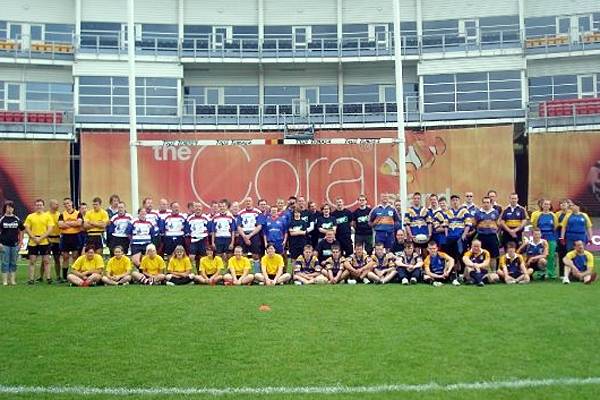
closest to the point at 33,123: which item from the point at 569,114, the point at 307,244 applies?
the point at 307,244

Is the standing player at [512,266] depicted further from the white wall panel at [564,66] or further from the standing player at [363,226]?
the white wall panel at [564,66]

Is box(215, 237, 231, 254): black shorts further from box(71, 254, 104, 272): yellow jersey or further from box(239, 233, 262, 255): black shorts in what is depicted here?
box(71, 254, 104, 272): yellow jersey

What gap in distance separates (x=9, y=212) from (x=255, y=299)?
5.51 m

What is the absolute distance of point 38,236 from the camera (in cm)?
1153

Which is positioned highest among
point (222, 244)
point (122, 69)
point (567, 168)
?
point (122, 69)

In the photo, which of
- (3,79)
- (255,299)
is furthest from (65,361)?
(3,79)

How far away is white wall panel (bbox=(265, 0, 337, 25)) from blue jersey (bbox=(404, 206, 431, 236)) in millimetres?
21797

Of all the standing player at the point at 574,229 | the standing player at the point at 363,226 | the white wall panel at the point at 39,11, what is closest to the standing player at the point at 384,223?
the standing player at the point at 363,226

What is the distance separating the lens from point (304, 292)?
9.97 metres

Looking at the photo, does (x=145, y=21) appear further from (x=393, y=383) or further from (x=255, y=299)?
(x=393, y=383)

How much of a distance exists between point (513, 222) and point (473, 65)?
19.0 metres

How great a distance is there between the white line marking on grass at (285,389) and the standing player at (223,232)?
25.1 ft

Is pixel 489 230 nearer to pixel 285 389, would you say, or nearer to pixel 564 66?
pixel 285 389

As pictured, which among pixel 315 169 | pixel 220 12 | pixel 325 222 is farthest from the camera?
pixel 220 12
